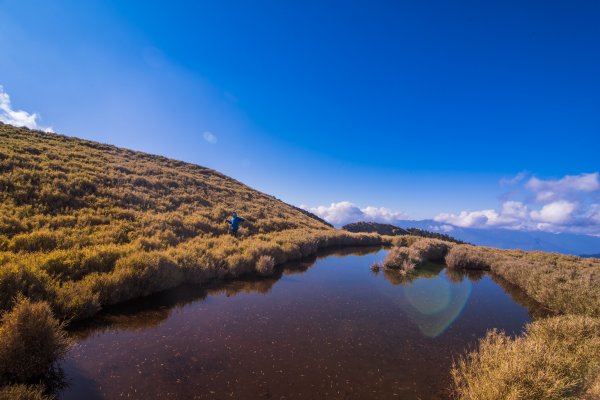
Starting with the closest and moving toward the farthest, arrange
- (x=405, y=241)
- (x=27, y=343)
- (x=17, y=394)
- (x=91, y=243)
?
(x=17, y=394) → (x=27, y=343) → (x=91, y=243) → (x=405, y=241)

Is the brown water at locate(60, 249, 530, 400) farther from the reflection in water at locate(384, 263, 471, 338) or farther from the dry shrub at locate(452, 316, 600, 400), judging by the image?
the dry shrub at locate(452, 316, 600, 400)

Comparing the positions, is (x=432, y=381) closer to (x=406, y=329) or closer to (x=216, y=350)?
(x=406, y=329)

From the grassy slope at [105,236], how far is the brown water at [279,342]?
3.87 ft

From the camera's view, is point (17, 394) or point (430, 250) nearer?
point (17, 394)

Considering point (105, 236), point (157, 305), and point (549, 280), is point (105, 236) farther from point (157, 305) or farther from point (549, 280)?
point (549, 280)

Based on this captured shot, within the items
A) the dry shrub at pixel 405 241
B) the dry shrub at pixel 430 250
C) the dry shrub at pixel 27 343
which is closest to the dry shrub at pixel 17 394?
the dry shrub at pixel 27 343

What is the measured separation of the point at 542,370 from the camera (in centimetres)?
521

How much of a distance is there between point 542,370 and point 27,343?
10.2m

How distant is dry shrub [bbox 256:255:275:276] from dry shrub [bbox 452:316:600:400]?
402 inches

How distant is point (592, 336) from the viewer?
25.7 ft

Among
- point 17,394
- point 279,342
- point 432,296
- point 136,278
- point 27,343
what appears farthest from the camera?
point 432,296

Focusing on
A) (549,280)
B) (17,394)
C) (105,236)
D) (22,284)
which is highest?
(549,280)

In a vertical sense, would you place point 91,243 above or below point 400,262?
below

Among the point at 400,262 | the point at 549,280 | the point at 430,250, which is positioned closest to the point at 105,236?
the point at 400,262
